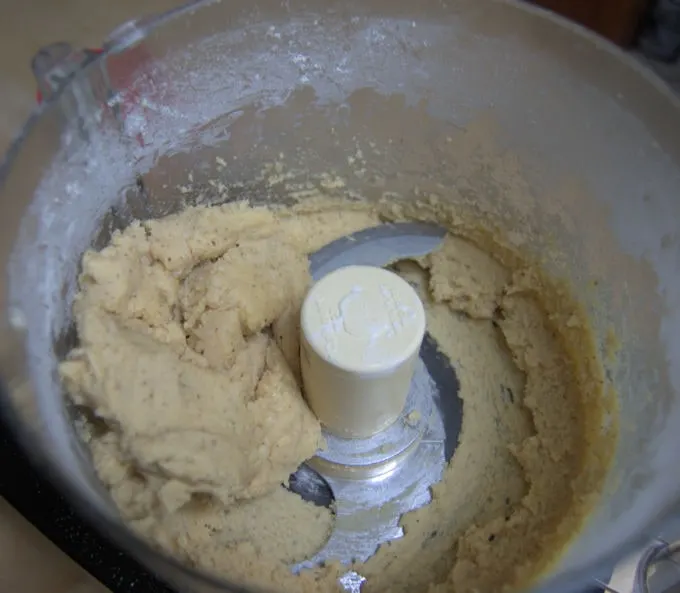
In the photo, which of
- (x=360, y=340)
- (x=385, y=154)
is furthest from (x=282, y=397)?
(x=385, y=154)

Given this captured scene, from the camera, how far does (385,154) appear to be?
1051mm

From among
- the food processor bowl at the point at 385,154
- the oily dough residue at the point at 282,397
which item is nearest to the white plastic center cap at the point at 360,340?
the oily dough residue at the point at 282,397

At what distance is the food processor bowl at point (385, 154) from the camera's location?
741 millimetres

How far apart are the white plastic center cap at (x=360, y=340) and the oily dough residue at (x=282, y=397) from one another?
98 millimetres

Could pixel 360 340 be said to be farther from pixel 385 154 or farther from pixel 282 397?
pixel 385 154

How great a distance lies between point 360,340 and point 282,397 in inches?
6.7

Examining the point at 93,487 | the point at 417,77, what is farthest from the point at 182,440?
the point at 417,77

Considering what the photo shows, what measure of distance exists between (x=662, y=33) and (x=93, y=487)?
1326 mm

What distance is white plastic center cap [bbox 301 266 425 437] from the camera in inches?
31.1

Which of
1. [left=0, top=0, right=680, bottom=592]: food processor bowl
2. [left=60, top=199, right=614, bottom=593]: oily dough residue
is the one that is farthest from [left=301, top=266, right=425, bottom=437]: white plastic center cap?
[left=0, top=0, right=680, bottom=592]: food processor bowl

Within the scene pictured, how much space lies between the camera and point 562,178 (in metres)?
0.94

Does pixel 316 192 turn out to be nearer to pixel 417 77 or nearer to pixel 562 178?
pixel 417 77

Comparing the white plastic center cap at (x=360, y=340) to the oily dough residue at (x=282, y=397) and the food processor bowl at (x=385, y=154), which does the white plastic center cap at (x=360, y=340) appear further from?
the food processor bowl at (x=385, y=154)

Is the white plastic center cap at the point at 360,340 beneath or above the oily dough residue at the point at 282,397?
above
